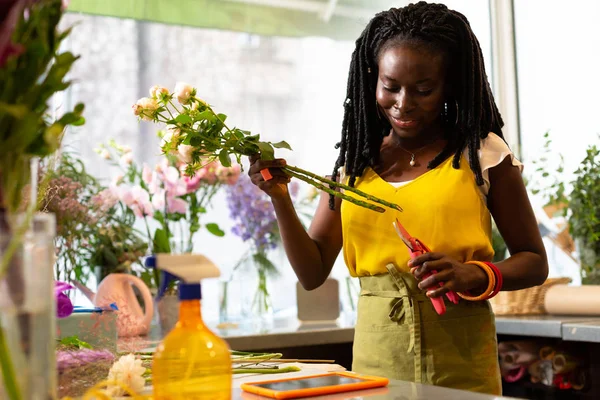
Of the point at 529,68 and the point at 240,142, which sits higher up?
the point at 529,68

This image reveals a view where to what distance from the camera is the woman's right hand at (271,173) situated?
4.83ft

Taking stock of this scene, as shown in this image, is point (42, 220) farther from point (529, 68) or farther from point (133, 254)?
point (529, 68)

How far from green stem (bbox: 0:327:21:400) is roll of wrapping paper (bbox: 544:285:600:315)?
2153 millimetres

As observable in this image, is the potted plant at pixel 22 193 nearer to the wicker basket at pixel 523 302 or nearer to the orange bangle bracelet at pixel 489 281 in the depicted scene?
the orange bangle bracelet at pixel 489 281

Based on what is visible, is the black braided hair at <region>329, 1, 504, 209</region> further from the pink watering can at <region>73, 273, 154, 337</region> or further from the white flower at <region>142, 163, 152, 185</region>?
the white flower at <region>142, 163, 152, 185</region>

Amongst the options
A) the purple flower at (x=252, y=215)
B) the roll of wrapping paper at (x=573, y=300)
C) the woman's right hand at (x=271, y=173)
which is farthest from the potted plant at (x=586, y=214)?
the woman's right hand at (x=271, y=173)

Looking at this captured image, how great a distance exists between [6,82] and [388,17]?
1224mm

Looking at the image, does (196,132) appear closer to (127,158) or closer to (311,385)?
(311,385)

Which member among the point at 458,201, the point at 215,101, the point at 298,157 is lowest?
the point at 458,201

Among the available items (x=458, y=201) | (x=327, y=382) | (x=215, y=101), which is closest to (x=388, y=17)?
(x=458, y=201)

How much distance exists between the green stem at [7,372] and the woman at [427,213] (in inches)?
34.5

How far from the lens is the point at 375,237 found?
1606mm

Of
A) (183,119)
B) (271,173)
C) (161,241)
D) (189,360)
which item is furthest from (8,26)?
(161,241)

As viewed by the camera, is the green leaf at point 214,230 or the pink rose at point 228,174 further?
the green leaf at point 214,230
